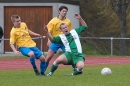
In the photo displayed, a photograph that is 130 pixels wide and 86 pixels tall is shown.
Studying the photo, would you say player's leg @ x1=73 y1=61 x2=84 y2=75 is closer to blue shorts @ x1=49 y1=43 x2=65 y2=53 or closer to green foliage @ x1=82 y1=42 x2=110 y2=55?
blue shorts @ x1=49 y1=43 x2=65 y2=53

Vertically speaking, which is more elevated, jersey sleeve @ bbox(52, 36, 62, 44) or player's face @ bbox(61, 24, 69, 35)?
player's face @ bbox(61, 24, 69, 35)

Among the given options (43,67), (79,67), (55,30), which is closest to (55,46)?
(55,30)

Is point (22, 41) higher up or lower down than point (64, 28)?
lower down

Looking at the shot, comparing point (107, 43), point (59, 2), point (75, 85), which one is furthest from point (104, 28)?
point (75, 85)


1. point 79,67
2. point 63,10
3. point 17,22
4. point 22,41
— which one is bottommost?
point 79,67

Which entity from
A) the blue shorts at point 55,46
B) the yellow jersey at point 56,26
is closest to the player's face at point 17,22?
the yellow jersey at point 56,26

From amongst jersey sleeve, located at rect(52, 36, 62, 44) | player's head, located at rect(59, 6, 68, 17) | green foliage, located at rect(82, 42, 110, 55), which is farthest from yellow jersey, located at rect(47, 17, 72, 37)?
green foliage, located at rect(82, 42, 110, 55)

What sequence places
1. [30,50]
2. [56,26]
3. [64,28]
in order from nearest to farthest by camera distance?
[64,28] → [30,50] → [56,26]

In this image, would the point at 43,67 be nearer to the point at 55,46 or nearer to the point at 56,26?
the point at 55,46

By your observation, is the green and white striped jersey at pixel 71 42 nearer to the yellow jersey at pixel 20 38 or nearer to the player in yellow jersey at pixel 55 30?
the player in yellow jersey at pixel 55 30

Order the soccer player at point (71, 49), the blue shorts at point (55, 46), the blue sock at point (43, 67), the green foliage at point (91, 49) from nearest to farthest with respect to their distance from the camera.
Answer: the soccer player at point (71, 49)
the blue sock at point (43, 67)
the blue shorts at point (55, 46)
the green foliage at point (91, 49)

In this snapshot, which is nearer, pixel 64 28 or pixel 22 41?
pixel 64 28

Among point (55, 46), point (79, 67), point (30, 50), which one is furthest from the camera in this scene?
point (55, 46)

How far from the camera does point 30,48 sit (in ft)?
52.9
